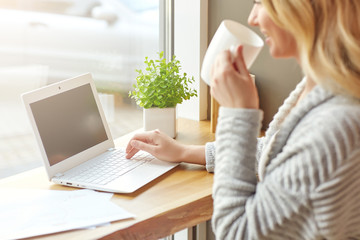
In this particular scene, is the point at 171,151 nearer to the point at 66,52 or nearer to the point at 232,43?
the point at 232,43

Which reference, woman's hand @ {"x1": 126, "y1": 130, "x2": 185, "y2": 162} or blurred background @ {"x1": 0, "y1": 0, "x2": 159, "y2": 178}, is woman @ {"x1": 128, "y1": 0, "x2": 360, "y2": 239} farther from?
blurred background @ {"x1": 0, "y1": 0, "x2": 159, "y2": 178}

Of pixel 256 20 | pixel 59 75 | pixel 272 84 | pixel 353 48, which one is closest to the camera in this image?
pixel 353 48

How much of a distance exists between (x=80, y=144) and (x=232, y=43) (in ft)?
1.81

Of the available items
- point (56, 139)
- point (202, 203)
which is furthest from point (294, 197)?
point (56, 139)

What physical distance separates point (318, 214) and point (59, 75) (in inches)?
43.1

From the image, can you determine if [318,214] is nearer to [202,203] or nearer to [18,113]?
[202,203]

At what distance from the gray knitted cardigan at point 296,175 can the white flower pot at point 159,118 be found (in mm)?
701

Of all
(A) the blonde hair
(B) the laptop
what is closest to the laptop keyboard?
(B) the laptop

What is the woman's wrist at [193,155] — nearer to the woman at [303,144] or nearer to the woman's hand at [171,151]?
the woman's hand at [171,151]

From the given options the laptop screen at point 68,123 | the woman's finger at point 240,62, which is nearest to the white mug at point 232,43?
the woman's finger at point 240,62

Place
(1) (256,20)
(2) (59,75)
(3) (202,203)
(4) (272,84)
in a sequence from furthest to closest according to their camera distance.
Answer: (4) (272,84)
(2) (59,75)
(3) (202,203)
(1) (256,20)

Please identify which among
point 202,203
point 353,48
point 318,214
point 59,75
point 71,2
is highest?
point 71,2

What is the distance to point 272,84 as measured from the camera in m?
1.82

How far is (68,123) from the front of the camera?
1.34 meters
